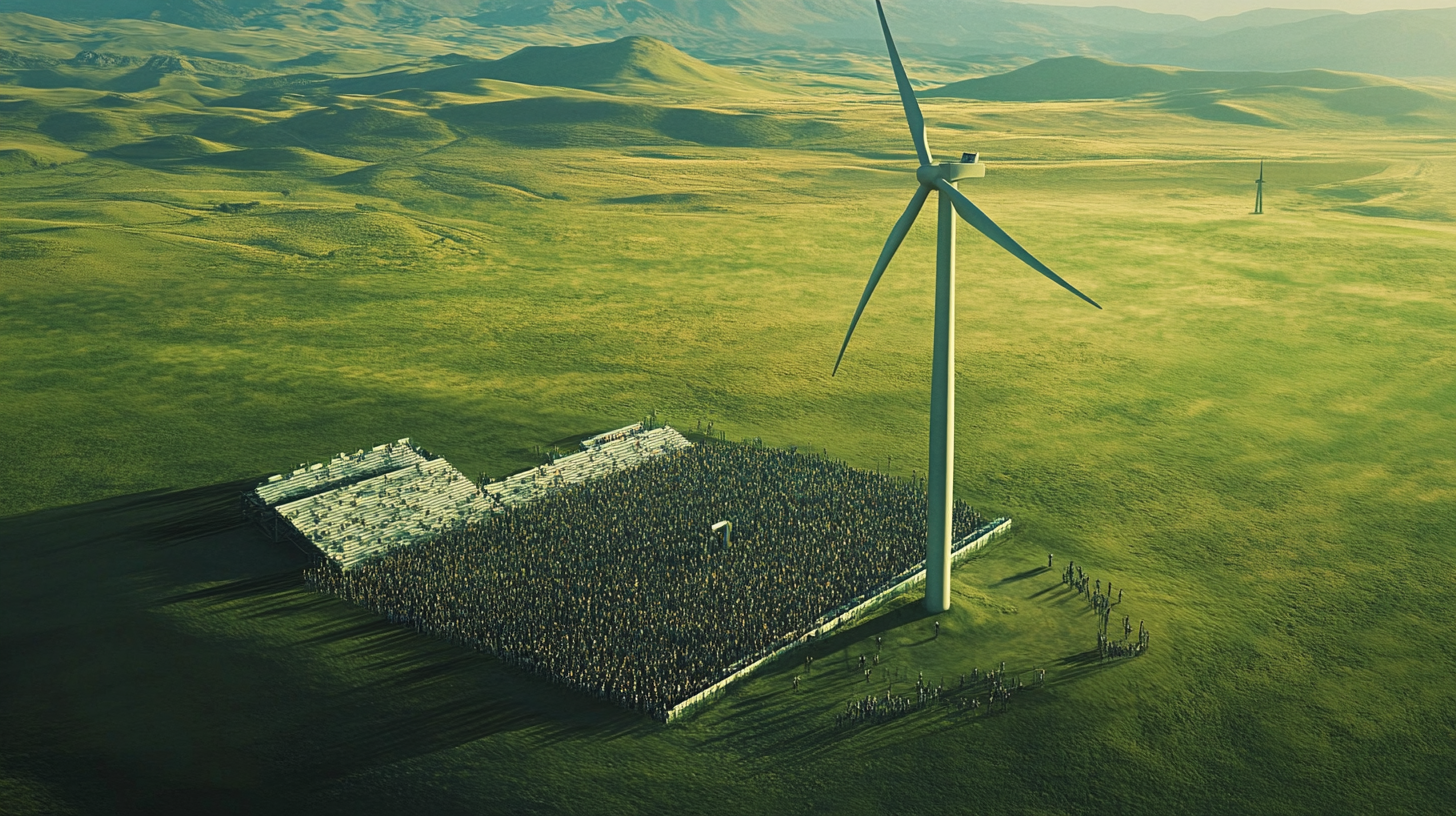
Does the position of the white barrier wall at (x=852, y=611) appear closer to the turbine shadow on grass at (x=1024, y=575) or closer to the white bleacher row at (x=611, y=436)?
the turbine shadow on grass at (x=1024, y=575)

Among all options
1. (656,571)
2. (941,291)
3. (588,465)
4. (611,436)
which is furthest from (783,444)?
(941,291)

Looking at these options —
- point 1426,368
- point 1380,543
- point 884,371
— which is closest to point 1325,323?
point 1426,368

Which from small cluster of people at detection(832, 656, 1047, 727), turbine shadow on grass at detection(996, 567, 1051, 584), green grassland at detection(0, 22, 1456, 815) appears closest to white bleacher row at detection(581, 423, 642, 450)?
green grassland at detection(0, 22, 1456, 815)

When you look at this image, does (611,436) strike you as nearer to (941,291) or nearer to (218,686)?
(218,686)

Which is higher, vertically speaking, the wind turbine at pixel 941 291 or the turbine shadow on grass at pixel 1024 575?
the wind turbine at pixel 941 291

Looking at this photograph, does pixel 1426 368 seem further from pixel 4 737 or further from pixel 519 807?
pixel 4 737

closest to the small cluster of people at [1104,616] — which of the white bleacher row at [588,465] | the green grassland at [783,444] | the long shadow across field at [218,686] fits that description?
the green grassland at [783,444]

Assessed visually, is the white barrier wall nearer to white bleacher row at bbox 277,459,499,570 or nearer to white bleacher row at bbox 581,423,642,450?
white bleacher row at bbox 277,459,499,570
